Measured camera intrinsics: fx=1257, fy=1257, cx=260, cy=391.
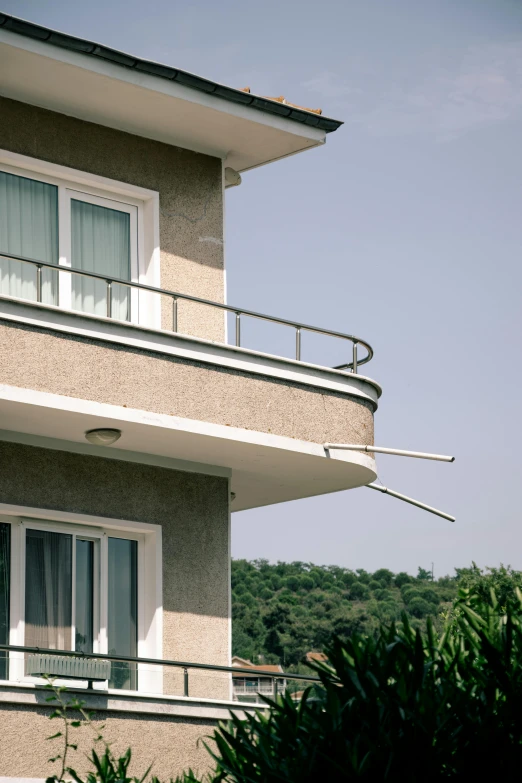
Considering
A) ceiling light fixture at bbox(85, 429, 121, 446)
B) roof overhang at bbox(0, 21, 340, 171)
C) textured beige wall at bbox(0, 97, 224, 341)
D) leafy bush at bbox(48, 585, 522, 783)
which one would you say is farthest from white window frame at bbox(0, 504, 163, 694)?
leafy bush at bbox(48, 585, 522, 783)

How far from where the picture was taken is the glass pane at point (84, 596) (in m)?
14.6

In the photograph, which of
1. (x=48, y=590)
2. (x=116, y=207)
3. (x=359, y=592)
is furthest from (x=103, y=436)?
(x=359, y=592)

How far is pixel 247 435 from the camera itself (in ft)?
48.4

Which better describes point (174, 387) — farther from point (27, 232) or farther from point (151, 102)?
point (151, 102)

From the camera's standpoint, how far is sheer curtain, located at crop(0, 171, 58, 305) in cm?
1489

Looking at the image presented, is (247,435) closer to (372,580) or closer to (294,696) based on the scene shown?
(294,696)

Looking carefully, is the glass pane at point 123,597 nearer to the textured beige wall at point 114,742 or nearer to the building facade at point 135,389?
the building facade at point 135,389

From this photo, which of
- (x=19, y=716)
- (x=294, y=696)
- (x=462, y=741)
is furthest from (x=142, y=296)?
(x=462, y=741)

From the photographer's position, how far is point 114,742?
1248 centimetres

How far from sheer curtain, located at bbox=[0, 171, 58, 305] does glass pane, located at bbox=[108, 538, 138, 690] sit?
316 cm

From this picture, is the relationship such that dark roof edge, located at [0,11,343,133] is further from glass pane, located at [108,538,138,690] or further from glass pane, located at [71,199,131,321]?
glass pane, located at [108,538,138,690]

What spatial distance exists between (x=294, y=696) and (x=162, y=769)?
4930 millimetres

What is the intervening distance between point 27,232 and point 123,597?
4570mm

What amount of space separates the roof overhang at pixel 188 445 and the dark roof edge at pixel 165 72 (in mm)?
4085
